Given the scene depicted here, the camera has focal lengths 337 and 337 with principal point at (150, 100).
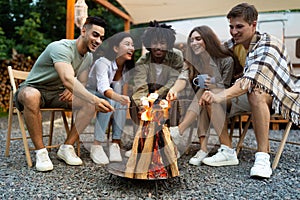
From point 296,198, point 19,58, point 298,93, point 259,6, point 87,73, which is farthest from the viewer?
point 19,58

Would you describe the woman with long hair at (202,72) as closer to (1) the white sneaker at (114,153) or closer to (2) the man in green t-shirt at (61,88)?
(1) the white sneaker at (114,153)

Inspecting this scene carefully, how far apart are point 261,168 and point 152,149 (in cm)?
73

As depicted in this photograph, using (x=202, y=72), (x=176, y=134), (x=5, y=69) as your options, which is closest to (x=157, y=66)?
(x=202, y=72)

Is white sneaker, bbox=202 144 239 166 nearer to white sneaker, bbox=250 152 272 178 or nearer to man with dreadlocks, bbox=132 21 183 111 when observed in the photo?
white sneaker, bbox=250 152 272 178

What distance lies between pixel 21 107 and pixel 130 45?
1029 millimetres

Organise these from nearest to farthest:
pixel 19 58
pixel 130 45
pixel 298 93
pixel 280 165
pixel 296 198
→ pixel 296 198
pixel 298 93
pixel 280 165
pixel 130 45
pixel 19 58

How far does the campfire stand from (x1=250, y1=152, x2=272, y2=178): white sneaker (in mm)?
545

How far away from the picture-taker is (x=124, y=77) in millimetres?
2979

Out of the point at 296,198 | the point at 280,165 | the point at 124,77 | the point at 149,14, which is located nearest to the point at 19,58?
the point at 149,14

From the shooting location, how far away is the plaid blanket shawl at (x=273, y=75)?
2268 mm

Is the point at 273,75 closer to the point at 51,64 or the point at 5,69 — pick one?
the point at 51,64

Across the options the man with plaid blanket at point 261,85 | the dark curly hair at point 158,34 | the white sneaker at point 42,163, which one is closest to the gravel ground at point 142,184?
the white sneaker at point 42,163

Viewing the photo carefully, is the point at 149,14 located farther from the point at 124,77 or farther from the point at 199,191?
the point at 199,191

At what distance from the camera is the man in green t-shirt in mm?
2328
